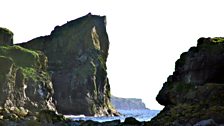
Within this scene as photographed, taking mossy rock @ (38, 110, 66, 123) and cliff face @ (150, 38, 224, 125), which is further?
mossy rock @ (38, 110, 66, 123)

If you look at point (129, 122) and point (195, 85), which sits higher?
point (195, 85)

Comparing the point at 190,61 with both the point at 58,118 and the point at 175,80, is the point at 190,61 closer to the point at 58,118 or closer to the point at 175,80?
the point at 175,80

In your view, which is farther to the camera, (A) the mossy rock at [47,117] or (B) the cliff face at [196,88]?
(A) the mossy rock at [47,117]

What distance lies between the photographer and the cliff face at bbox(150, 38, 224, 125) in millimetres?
66812

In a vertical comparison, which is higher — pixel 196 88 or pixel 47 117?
pixel 196 88

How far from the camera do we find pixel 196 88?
Answer: 75.9 m

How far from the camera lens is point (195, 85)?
263ft

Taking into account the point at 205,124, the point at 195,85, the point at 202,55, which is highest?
the point at 202,55

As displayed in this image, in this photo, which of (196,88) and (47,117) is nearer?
(196,88)

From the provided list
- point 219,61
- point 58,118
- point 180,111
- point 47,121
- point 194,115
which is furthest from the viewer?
point 58,118

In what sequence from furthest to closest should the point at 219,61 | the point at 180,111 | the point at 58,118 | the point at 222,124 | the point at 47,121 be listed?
the point at 58,118 → the point at 47,121 → the point at 219,61 → the point at 180,111 → the point at 222,124

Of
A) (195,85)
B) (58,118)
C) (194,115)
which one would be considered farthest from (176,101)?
(58,118)

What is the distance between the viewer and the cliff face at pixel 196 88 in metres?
66.8

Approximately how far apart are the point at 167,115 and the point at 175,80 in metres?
16.0
